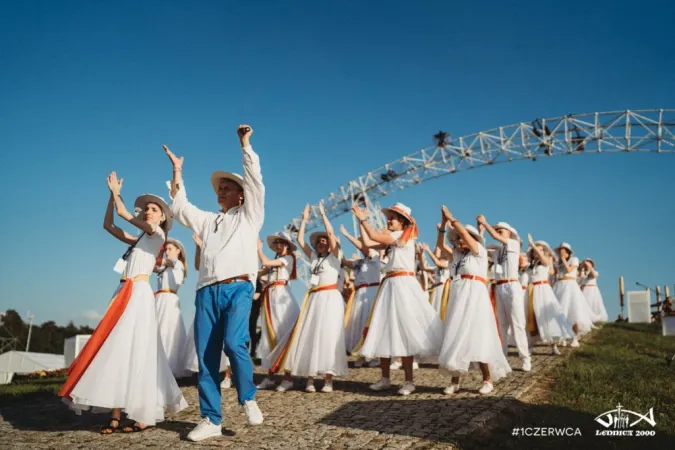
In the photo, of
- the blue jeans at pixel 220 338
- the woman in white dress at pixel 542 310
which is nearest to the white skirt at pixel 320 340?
the blue jeans at pixel 220 338

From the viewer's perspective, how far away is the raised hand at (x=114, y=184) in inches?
225

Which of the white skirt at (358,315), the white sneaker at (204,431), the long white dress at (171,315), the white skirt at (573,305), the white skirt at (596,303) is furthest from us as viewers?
the white skirt at (596,303)

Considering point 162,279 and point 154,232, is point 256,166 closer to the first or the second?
point 154,232

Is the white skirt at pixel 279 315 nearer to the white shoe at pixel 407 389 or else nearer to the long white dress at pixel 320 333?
the long white dress at pixel 320 333

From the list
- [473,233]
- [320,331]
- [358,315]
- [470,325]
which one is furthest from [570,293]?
[320,331]

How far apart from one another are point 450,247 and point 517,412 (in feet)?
11.2

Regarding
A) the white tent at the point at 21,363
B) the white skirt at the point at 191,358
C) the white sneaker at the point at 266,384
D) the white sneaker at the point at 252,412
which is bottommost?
the white tent at the point at 21,363

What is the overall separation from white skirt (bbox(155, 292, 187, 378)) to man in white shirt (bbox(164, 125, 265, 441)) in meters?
3.93

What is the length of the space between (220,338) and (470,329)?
328cm

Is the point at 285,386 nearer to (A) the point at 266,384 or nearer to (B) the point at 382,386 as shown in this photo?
(A) the point at 266,384

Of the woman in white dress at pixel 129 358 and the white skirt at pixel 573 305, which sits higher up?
the white skirt at pixel 573 305

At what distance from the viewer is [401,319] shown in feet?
23.0

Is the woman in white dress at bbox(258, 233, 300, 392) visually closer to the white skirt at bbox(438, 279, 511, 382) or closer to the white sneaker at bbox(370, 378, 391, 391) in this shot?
the white sneaker at bbox(370, 378, 391, 391)

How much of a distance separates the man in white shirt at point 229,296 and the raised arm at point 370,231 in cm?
190
